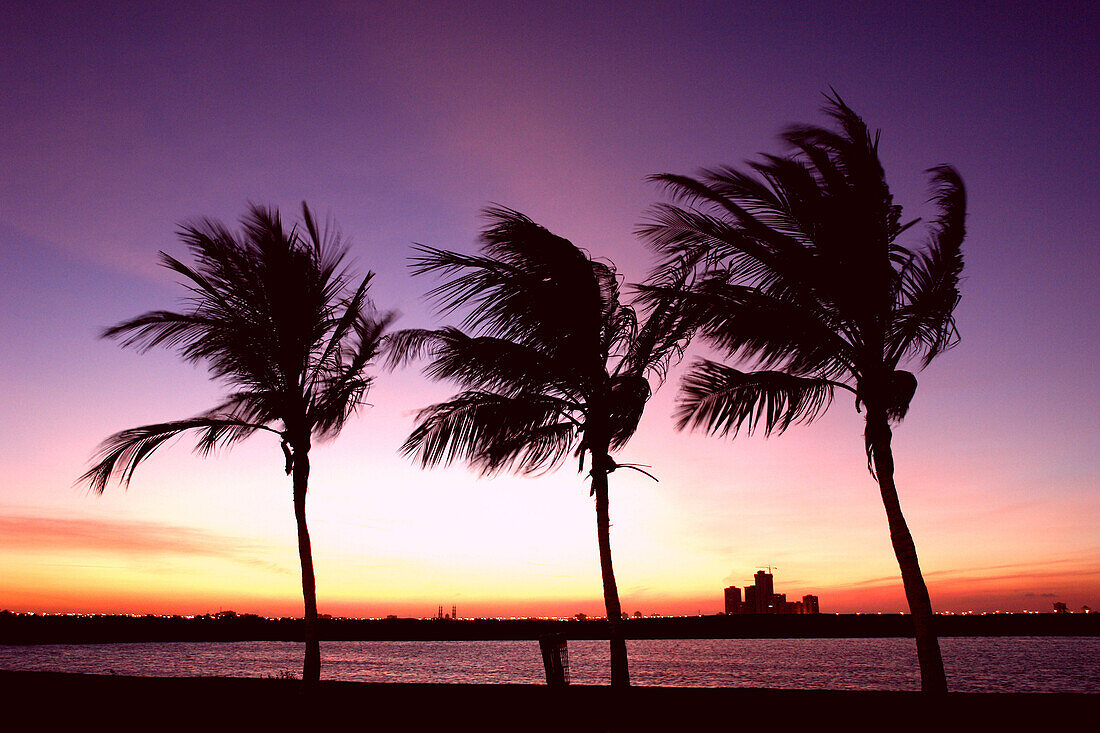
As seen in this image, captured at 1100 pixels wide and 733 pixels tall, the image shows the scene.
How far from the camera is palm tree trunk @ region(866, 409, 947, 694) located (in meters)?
9.29

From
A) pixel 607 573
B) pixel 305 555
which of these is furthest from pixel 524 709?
pixel 305 555

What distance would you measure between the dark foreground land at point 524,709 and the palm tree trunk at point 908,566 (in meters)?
0.39

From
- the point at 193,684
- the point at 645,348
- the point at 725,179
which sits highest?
the point at 725,179

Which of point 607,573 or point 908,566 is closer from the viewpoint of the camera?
point 908,566

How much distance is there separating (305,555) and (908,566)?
8.97 metres

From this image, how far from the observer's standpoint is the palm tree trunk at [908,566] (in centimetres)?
929

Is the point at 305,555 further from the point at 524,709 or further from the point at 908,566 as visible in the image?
the point at 908,566

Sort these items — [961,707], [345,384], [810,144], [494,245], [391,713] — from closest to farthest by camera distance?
[961,707] → [391,713] → [810,144] → [494,245] → [345,384]

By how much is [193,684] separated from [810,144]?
14.0 metres

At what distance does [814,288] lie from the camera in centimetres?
1053

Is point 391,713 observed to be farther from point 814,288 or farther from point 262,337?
point 814,288

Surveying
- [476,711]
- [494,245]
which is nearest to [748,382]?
[494,245]

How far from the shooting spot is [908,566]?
9.64m

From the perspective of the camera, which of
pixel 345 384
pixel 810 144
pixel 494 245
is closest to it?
pixel 810 144
